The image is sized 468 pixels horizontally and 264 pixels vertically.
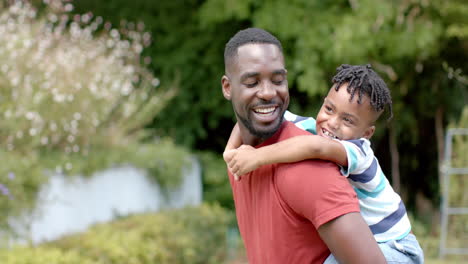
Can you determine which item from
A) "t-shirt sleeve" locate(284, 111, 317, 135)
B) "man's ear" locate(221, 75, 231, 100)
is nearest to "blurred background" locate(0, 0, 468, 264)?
"t-shirt sleeve" locate(284, 111, 317, 135)

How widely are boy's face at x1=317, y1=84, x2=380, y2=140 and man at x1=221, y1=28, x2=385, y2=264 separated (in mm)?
187

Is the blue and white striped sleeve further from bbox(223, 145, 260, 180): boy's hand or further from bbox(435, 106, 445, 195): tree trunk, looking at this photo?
bbox(435, 106, 445, 195): tree trunk

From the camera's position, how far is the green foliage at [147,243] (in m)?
4.50

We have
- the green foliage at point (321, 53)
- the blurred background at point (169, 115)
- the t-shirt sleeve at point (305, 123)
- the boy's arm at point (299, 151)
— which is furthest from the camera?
the green foliage at point (321, 53)

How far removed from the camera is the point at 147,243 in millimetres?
5676

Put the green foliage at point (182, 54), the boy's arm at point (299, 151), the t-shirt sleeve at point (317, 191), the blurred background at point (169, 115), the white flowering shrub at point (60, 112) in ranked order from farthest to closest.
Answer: the green foliage at point (182, 54), the blurred background at point (169, 115), the white flowering shrub at point (60, 112), the boy's arm at point (299, 151), the t-shirt sleeve at point (317, 191)

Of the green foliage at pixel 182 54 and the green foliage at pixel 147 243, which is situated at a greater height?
the green foliage at pixel 182 54

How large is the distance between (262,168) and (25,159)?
3.75m

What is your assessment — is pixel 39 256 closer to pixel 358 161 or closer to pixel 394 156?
pixel 358 161

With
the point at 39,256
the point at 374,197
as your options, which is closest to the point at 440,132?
the point at 39,256

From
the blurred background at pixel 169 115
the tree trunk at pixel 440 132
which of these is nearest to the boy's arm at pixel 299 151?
the blurred background at pixel 169 115

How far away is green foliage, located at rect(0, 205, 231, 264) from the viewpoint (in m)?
4.50

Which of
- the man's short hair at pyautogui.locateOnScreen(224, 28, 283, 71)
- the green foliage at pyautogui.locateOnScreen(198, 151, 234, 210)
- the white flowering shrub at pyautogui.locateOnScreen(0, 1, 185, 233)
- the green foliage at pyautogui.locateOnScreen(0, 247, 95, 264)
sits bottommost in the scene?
the green foliage at pyautogui.locateOnScreen(198, 151, 234, 210)

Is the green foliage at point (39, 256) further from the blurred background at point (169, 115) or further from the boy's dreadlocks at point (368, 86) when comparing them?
the boy's dreadlocks at point (368, 86)
